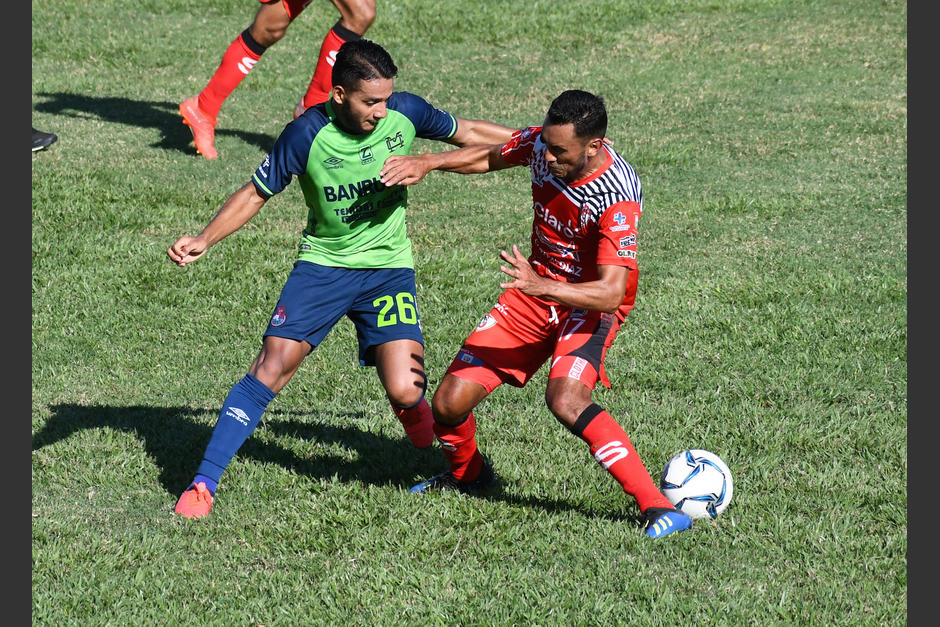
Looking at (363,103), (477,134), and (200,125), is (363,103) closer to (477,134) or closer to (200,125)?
(477,134)

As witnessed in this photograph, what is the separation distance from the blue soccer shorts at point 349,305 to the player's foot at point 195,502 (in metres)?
0.98

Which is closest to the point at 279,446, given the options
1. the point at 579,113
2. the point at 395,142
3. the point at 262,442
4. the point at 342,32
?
the point at 262,442

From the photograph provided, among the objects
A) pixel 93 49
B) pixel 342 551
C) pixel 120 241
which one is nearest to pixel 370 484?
pixel 342 551

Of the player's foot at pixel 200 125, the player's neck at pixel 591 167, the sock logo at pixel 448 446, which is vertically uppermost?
the player's neck at pixel 591 167

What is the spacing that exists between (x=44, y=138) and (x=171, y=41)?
4.76 m

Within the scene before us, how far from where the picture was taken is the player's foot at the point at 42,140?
12289 mm

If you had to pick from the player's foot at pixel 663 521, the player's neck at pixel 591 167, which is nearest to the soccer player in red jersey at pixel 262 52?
the player's neck at pixel 591 167

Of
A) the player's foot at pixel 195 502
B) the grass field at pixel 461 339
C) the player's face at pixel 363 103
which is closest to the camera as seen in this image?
the grass field at pixel 461 339

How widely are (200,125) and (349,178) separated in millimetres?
6745

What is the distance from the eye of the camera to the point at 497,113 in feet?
47.1

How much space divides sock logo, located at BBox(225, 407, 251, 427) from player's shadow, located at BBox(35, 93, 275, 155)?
733cm

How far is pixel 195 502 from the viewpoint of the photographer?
20.0ft

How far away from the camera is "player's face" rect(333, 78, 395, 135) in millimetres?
5961

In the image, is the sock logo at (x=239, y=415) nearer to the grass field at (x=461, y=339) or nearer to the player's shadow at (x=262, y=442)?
the grass field at (x=461, y=339)
